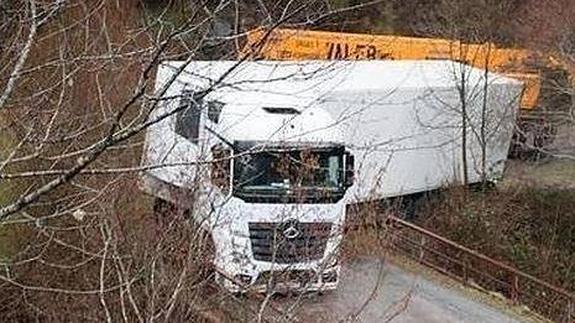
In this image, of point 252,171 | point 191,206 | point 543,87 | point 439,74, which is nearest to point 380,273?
point 252,171

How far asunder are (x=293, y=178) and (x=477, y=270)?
15.4ft

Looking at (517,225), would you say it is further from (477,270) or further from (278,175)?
(278,175)

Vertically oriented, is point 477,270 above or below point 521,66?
below

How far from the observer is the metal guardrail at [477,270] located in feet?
52.4

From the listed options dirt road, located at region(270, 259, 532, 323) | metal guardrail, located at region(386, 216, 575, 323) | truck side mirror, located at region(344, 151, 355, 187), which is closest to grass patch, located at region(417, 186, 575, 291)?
metal guardrail, located at region(386, 216, 575, 323)

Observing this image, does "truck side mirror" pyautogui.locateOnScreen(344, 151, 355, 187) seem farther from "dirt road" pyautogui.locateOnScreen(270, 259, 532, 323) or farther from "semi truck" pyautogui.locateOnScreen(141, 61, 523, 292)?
"dirt road" pyautogui.locateOnScreen(270, 259, 532, 323)

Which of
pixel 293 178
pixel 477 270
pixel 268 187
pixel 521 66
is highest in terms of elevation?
pixel 521 66

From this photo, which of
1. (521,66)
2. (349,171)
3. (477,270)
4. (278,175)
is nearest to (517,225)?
(477,270)

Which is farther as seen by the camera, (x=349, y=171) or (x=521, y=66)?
(x=521, y=66)

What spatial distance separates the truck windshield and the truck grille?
356mm

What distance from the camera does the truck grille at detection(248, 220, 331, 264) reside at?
1360cm

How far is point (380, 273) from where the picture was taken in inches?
591

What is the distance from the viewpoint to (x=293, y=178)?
13.9 m

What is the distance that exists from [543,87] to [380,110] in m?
6.30
